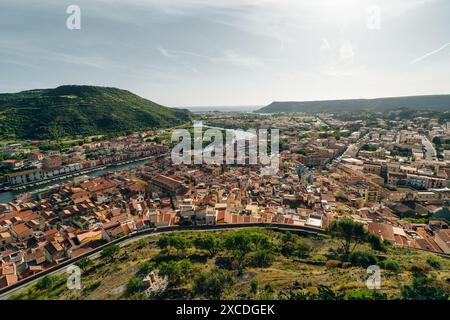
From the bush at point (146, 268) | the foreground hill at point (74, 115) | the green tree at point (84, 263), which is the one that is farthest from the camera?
the foreground hill at point (74, 115)

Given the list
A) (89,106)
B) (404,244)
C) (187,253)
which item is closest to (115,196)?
(187,253)

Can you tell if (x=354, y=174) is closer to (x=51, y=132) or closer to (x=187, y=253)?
(x=187, y=253)

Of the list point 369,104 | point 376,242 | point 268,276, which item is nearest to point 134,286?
point 268,276

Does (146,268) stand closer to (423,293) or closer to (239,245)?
(239,245)

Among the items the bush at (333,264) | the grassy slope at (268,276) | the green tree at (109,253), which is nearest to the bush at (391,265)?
the grassy slope at (268,276)

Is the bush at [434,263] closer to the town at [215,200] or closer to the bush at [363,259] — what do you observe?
the bush at [363,259]

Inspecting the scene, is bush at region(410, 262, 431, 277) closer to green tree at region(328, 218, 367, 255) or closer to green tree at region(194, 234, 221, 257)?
green tree at region(328, 218, 367, 255)
